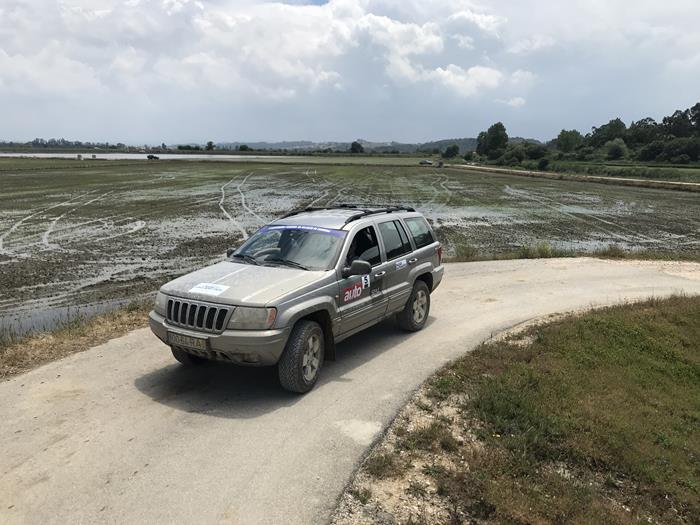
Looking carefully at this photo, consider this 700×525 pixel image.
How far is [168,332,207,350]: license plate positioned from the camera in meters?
5.64

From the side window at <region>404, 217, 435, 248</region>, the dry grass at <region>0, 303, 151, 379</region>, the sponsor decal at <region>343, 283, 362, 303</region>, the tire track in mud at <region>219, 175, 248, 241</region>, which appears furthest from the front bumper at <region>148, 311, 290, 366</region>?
the tire track in mud at <region>219, 175, 248, 241</region>

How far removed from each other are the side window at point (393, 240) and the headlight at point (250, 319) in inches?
102

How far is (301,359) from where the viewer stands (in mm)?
5879

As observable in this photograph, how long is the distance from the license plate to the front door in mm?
1680

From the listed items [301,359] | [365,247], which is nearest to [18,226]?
[365,247]

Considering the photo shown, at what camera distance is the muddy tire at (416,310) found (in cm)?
832

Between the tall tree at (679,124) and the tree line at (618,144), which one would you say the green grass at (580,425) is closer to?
the tree line at (618,144)

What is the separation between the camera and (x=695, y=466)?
5430 millimetres

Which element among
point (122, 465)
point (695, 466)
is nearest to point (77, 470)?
point (122, 465)

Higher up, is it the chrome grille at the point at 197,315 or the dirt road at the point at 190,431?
the chrome grille at the point at 197,315

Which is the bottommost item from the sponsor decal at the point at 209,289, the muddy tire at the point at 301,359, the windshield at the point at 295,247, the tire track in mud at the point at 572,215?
the tire track in mud at the point at 572,215

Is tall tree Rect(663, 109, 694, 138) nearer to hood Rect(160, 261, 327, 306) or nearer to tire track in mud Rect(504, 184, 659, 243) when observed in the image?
tire track in mud Rect(504, 184, 659, 243)

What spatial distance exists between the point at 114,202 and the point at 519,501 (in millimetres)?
28439

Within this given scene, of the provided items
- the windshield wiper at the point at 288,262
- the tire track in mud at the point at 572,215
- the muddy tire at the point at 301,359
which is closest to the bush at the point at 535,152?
the tire track in mud at the point at 572,215
